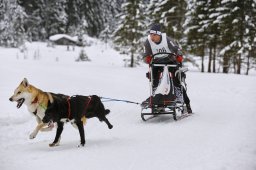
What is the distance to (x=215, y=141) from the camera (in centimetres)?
768

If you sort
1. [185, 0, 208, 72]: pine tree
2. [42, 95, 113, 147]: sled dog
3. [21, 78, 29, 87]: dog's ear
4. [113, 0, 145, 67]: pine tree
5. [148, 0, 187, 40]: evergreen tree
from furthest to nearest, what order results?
[148, 0, 187, 40]: evergreen tree, [113, 0, 145, 67]: pine tree, [185, 0, 208, 72]: pine tree, [42, 95, 113, 147]: sled dog, [21, 78, 29, 87]: dog's ear

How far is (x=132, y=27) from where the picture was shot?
38.7 metres

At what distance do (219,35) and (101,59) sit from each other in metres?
15.1

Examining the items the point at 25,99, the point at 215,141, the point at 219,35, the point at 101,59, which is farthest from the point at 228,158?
the point at 101,59

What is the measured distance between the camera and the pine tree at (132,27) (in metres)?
38.2

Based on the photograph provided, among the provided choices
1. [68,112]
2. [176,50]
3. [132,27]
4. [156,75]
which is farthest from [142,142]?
[132,27]

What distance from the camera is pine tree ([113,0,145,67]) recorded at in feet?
125

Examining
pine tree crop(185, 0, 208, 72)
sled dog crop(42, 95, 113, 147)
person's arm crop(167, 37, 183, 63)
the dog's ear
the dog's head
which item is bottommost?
sled dog crop(42, 95, 113, 147)

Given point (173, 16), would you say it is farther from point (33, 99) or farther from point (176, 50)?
point (33, 99)

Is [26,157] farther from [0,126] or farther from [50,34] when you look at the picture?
[50,34]

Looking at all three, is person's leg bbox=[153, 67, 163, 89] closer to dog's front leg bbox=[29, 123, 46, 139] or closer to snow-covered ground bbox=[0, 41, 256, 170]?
snow-covered ground bbox=[0, 41, 256, 170]

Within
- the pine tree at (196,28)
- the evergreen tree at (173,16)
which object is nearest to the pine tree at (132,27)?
the evergreen tree at (173,16)

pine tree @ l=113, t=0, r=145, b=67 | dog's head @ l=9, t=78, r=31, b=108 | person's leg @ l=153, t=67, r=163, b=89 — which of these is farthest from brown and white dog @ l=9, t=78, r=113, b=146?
pine tree @ l=113, t=0, r=145, b=67

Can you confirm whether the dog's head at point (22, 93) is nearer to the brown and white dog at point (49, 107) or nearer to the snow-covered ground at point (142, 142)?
the brown and white dog at point (49, 107)
